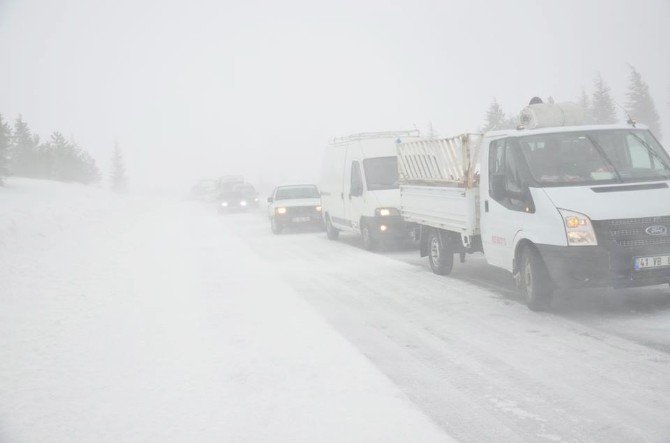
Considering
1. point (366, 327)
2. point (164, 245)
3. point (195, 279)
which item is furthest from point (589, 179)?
point (164, 245)

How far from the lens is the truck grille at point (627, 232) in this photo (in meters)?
6.46

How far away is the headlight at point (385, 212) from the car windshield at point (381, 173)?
0.62 meters

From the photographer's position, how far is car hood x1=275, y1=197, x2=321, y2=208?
19375 mm

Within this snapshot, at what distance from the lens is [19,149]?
60.5m

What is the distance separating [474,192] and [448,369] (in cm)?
434

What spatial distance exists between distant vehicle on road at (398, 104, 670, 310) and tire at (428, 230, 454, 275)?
351mm

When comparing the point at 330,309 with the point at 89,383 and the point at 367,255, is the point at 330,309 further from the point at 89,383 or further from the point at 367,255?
the point at 367,255

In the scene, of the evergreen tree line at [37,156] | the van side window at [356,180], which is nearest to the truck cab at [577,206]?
the van side window at [356,180]

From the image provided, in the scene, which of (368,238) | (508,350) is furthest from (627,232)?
(368,238)

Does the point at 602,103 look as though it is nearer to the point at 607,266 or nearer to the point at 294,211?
the point at 294,211

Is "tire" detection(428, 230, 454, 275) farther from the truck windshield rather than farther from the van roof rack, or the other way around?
the van roof rack

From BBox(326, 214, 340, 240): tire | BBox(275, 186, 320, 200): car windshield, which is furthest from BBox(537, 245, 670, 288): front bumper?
BBox(275, 186, 320, 200): car windshield

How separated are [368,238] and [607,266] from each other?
307 inches

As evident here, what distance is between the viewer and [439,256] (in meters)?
10.1
